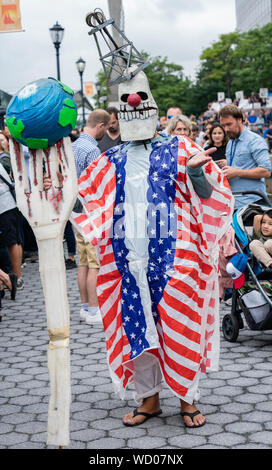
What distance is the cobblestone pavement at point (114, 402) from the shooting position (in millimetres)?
3965

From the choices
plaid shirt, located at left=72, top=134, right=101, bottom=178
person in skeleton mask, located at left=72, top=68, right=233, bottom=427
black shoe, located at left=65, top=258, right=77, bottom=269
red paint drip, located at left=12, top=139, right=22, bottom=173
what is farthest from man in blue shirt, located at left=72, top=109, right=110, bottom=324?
black shoe, located at left=65, top=258, right=77, bottom=269

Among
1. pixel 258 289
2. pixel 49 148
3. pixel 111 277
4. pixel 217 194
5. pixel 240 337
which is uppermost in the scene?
pixel 49 148

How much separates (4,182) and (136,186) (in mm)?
4040

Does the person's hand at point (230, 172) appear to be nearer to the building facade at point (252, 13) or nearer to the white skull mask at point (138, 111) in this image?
the white skull mask at point (138, 111)

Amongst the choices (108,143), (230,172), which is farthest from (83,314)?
(108,143)

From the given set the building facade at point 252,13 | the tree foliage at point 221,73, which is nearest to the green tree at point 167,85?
the tree foliage at point 221,73

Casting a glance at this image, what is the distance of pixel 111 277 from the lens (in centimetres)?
433

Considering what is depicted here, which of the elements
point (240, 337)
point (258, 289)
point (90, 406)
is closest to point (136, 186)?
point (90, 406)

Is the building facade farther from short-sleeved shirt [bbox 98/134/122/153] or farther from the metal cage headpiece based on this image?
A: the metal cage headpiece

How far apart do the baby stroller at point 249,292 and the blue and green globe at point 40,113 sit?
107 inches

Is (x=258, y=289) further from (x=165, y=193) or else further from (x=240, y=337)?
(x=165, y=193)

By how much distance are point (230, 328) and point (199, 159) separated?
2416 millimetres

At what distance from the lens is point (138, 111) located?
14.0 ft

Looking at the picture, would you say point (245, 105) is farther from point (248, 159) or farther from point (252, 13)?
point (252, 13)
